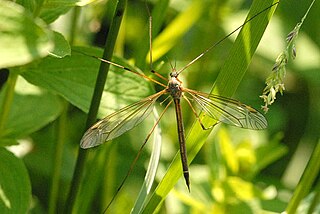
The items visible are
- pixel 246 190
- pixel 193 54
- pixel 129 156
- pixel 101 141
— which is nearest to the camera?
pixel 101 141

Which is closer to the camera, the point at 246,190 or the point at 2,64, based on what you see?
the point at 2,64

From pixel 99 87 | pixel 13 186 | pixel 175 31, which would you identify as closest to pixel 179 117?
pixel 99 87

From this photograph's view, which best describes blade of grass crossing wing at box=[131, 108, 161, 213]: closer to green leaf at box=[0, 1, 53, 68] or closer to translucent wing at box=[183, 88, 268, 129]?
translucent wing at box=[183, 88, 268, 129]

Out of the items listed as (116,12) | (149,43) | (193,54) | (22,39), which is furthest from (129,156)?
(22,39)

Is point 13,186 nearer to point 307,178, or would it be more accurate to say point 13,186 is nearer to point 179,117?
point 179,117

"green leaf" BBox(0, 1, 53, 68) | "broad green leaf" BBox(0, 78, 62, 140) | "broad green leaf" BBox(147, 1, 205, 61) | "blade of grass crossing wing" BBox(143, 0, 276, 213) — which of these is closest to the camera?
"green leaf" BBox(0, 1, 53, 68)

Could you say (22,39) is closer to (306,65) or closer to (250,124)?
(250,124)

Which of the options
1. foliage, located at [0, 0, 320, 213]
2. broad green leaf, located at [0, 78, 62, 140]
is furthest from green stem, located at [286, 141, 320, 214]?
broad green leaf, located at [0, 78, 62, 140]
